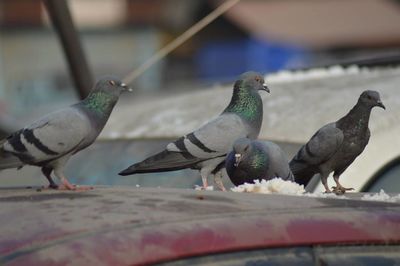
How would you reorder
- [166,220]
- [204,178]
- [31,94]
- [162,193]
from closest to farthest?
[166,220] → [162,193] → [204,178] → [31,94]

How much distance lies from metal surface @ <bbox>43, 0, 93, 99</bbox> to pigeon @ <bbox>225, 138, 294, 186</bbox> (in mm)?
2871

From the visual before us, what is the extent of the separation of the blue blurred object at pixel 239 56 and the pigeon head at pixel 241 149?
61.7ft

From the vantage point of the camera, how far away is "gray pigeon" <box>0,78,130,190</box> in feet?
11.8

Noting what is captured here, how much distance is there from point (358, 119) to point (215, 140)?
422mm

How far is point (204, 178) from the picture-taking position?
3.80m

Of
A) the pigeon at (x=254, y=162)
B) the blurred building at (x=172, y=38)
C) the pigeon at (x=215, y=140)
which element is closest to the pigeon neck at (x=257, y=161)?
the pigeon at (x=254, y=162)

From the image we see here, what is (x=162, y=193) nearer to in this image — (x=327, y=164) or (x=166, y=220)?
(x=166, y=220)

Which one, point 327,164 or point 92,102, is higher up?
point 92,102

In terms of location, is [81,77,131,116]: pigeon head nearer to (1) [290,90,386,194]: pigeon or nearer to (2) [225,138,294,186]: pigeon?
(2) [225,138,294,186]: pigeon

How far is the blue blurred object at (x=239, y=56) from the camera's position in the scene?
76.6 feet

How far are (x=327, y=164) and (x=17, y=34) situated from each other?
22.6 meters

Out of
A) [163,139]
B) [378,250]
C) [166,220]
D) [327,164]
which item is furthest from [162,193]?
[163,139]

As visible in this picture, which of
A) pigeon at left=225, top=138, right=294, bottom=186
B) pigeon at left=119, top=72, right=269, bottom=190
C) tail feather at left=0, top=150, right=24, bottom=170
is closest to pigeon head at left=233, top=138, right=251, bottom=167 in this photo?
pigeon at left=225, top=138, right=294, bottom=186

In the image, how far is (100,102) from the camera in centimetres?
371
